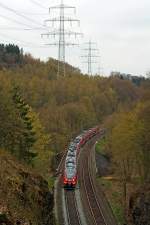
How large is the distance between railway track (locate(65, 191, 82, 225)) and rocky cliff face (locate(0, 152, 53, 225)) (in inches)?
119

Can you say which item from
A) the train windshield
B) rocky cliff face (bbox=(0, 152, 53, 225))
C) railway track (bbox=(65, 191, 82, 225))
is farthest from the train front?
rocky cliff face (bbox=(0, 152, 53, 225))

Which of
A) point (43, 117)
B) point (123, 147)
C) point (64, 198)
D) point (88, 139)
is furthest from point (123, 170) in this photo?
point (88, 139)

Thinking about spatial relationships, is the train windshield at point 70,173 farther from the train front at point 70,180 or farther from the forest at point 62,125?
the forest at point 62,125

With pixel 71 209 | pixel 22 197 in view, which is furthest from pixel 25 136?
pixel 22 197

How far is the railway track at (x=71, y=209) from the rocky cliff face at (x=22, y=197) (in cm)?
303

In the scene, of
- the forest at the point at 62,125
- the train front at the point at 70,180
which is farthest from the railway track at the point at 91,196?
the forest at the point at 62,125

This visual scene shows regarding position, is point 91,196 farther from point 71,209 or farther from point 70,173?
point 71,209

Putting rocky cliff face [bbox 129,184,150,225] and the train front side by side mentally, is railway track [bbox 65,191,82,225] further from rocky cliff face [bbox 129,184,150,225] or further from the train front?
rocky cliff face [bbox 129,184,150,225]

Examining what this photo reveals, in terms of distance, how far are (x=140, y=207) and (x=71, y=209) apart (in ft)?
26.4

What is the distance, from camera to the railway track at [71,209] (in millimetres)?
46406

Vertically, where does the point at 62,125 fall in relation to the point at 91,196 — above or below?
above

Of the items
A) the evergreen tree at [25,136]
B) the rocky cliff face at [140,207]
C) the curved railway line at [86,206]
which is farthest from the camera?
the evergreen tree at [25,136]

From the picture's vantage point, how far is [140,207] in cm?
4528

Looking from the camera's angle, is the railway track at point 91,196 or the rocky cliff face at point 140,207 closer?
the rocky cliff face at point 140,207
